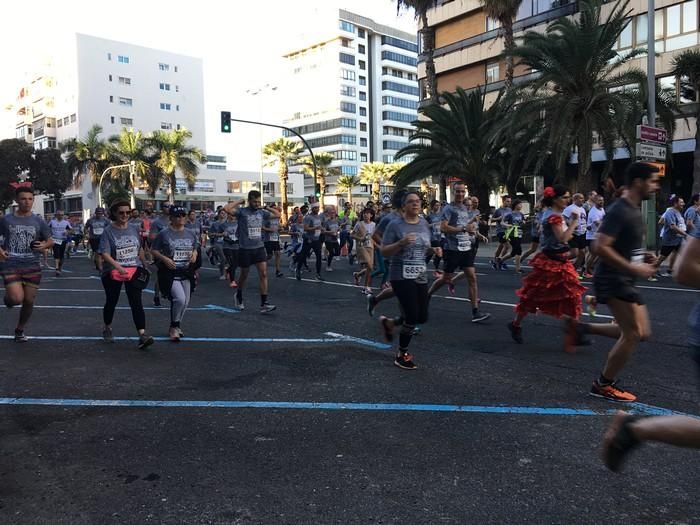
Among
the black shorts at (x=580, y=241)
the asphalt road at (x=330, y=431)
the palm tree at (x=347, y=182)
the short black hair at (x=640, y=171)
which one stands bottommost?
the asphalt road at (x=330, y=431)

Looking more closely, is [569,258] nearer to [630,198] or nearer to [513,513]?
[630,198]

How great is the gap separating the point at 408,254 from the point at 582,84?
18.5 metres

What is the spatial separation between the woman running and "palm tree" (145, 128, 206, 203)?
5121cm

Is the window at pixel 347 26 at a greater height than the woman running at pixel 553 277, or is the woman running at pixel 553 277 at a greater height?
the window at pixel 347 26

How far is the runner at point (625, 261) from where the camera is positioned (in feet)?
14.3

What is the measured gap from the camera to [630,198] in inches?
174

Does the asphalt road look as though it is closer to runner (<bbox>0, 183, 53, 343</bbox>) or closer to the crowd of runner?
the crowd of runner

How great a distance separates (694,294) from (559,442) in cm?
764

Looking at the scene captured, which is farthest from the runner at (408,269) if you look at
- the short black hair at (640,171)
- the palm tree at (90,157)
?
the palm tree at (90,157)

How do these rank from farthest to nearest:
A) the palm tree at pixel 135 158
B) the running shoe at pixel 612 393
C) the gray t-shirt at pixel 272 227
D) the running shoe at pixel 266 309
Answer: the palm tree at pixel 135 158 → the gray t-shirt at pixel 272 227 → the running shoe at pixel 266 309 → the running shoe at pixel 612 393

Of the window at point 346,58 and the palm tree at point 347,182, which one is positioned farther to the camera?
the window at point 346,58

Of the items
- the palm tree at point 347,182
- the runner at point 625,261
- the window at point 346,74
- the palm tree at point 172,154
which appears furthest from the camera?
the window at point 346,74

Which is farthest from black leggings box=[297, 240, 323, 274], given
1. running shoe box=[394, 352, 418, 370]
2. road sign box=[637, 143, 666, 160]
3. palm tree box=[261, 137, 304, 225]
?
palm tree box=[261, 137, 304, 225]

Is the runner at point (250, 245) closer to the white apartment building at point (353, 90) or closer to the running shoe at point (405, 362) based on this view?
the running shoe at point (405, 362)
